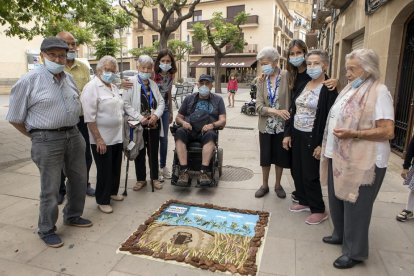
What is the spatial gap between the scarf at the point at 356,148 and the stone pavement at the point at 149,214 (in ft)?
2.35

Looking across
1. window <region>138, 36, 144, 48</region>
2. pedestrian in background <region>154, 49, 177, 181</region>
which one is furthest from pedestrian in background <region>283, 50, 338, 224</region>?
window <region>138, 36, 144, 48</region>

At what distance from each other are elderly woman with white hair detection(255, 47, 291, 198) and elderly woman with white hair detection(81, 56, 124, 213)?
67.9 inches

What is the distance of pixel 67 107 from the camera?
118 inches

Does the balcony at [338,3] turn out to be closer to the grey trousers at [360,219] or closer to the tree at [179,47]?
the grey trousers at [360,219]

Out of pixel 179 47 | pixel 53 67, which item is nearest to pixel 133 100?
pixel 53 67

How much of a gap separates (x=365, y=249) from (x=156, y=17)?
42625 mm

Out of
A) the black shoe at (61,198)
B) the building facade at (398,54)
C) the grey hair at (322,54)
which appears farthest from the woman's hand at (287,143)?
the building facade at (398,54)

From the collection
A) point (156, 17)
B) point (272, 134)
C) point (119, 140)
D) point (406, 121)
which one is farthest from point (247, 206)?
point (156, 17)

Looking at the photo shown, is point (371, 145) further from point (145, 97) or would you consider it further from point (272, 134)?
point (145, 97)

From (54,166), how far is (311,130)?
2578mm

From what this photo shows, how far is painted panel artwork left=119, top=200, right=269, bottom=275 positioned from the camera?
281cm

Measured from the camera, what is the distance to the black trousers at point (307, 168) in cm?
346

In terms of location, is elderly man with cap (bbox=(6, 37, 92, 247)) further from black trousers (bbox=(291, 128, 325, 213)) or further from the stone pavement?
black trousers (bbox=(291, 128, 325, 213))

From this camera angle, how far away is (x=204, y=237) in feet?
10.5
